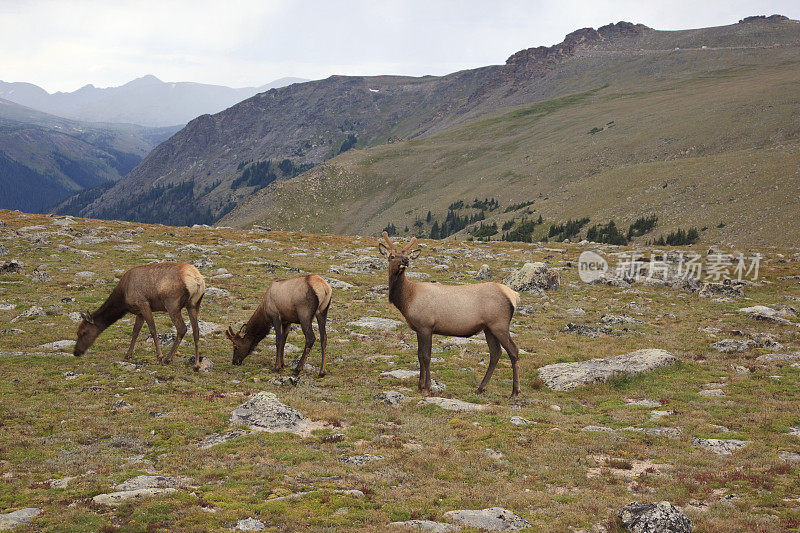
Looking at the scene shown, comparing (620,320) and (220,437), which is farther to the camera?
(620,320)

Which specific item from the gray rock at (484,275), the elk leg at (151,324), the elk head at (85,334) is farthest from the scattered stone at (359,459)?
the gray rock at (484,275)

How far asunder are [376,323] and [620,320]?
1634cm

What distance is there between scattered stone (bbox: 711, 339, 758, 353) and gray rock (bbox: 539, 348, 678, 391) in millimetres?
4961

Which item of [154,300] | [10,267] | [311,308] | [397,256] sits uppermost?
[397,256]

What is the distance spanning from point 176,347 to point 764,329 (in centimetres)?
3348

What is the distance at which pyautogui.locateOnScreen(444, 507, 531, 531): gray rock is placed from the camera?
365 inches

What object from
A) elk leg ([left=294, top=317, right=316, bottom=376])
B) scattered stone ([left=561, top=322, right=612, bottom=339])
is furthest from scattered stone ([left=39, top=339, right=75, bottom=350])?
scattered stone ([left=561, top=322, right=612, bottom=339])

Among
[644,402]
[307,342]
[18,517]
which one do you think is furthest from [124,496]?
[644,402]

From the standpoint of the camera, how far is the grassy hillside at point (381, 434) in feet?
32.5

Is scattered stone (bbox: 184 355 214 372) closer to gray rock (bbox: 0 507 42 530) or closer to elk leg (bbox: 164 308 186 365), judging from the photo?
elk leg (bbox: 164 308 186 365)

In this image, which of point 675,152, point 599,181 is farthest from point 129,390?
point 675,152

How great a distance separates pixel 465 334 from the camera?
62.5 feet

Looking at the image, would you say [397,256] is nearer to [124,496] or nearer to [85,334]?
[124,496]

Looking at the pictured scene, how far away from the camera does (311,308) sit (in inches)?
798
